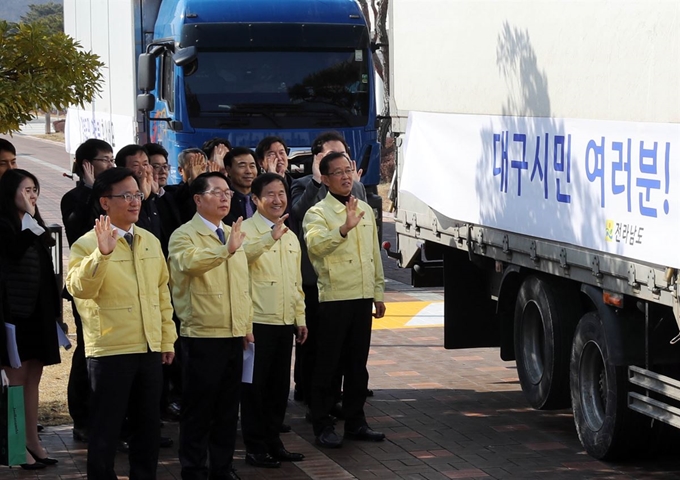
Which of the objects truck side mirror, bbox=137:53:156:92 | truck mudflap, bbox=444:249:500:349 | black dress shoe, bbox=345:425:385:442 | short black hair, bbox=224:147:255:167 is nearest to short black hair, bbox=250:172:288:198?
short black hair, bbox=224:147:255:167

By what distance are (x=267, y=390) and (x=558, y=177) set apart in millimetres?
2272

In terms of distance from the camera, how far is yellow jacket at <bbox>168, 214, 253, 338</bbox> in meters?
7.34

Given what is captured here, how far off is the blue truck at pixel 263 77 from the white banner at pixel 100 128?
118 centimetres

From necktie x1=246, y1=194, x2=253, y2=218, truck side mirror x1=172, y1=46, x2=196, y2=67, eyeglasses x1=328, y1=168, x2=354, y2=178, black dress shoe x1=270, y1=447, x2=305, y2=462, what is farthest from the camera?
truck side mirror x1=172, y1=46, x2=196, y2=67

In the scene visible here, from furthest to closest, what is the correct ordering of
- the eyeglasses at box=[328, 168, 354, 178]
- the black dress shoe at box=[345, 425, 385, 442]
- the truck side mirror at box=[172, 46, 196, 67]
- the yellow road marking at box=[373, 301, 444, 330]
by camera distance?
the truck side mirror at box=[172, 46, 196, 67] < the yellow road marking at box=[373, 301, 444, 330] < the black dress shoe at box=[345, 425, 385, 442] < the eyeglasses at box=[328, 168, 354, 178]

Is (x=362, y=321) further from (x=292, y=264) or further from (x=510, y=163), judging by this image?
(x=510, y=163)

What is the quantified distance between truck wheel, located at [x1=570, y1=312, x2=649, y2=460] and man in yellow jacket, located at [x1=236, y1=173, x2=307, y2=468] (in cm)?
188

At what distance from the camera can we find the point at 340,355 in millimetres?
8734

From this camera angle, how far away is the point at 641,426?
7863 millimetres

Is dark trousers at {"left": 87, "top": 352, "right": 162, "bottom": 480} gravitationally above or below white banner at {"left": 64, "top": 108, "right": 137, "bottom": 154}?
below

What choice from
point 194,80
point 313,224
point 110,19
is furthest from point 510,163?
point 110,19

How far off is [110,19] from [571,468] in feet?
44.7

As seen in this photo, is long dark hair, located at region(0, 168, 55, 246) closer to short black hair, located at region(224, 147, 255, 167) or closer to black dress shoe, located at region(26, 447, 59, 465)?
black dress shoe, located at region(26, 447, 59, 465)

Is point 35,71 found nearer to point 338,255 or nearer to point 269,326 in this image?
point 269,326
